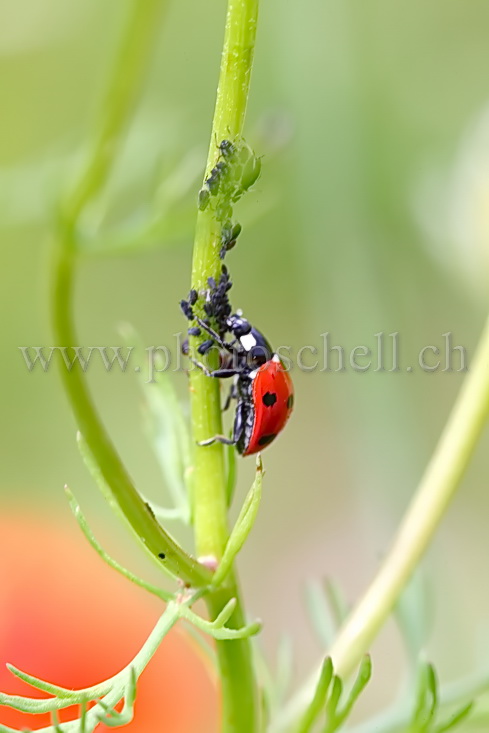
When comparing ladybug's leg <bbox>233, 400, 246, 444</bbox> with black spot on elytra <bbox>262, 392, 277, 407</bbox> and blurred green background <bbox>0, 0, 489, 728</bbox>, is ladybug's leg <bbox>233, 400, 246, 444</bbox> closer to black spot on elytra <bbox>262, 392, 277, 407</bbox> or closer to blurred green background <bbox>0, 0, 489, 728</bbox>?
black spot on elytra <bbox>262, 392, 277, 407</bbox>

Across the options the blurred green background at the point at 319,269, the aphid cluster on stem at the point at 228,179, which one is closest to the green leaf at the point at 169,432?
the aphid cluster on stem at the point at 228,179

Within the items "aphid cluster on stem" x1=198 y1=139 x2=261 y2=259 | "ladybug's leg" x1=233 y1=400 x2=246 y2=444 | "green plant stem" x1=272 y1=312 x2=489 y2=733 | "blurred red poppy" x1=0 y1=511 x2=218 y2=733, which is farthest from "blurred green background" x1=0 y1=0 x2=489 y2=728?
"aphid cluster on stem" x1=198 y1=139 x2=261 y2=259

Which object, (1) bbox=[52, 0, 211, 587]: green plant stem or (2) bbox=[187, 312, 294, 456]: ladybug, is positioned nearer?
(1) bbox=[52, 0, 211, 587]: green plant stem

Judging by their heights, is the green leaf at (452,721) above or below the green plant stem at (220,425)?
below

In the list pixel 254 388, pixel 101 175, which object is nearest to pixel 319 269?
pixel 254 388

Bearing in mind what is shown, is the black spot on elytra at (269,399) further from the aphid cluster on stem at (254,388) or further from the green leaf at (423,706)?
the green leaf at (423,706)

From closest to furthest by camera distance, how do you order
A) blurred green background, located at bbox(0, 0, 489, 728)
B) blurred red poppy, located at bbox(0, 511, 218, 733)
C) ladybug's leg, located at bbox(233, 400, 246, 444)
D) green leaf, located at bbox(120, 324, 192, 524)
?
1. green leaf, located at bbox(120, 324, 192, 524)
2. ladybug's leg, located at bbox(233, 400, 246, 444)
3. blurred red poppy, located at bbox(0, 511, 218, 733)
4. blurred green background, located at bbox(0, 0, 489, 728)
